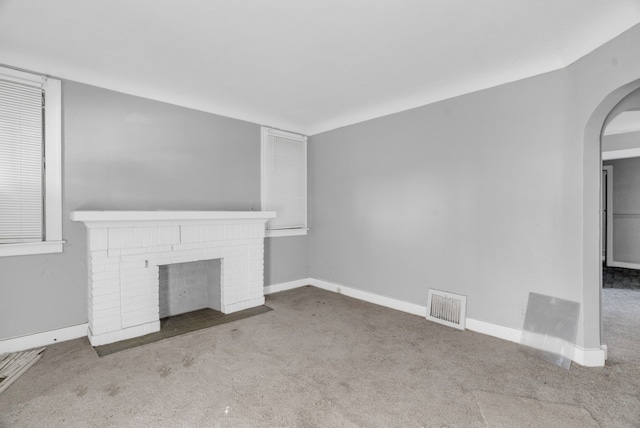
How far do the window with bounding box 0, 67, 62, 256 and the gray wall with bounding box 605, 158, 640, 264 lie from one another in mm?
9649

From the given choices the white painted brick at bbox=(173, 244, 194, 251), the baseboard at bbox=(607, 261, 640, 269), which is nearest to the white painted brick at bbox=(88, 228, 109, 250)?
the white painted brick at bbox=(173, 244, 194, 251)

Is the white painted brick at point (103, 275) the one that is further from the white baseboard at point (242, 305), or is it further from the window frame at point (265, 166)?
the window frame at point (265, 166)

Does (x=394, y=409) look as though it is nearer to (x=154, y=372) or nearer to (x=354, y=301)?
(x=154, y=372)

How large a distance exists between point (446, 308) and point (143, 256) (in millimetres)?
3292

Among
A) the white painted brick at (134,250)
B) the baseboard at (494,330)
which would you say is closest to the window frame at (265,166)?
the white painted brick at (134,250)

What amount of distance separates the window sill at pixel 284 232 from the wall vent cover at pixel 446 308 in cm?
221

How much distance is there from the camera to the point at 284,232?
462 cm

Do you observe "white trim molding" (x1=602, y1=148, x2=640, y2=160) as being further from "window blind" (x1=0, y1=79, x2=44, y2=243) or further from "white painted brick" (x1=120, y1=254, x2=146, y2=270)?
"window blind" (x1=0, y1=79, x2=44, y2=243)

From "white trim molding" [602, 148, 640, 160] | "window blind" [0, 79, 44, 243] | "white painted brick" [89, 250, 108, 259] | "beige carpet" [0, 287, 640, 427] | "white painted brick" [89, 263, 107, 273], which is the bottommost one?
"beige carpet" [0, 287, 640, 427]

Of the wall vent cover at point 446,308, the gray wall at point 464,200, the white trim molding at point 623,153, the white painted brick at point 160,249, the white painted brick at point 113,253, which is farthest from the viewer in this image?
the white trim molding at point 623,153

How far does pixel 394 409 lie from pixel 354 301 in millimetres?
2252

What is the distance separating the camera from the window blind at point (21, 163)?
2.60m

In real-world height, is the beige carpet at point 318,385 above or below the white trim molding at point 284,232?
below

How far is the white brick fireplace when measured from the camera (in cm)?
279
